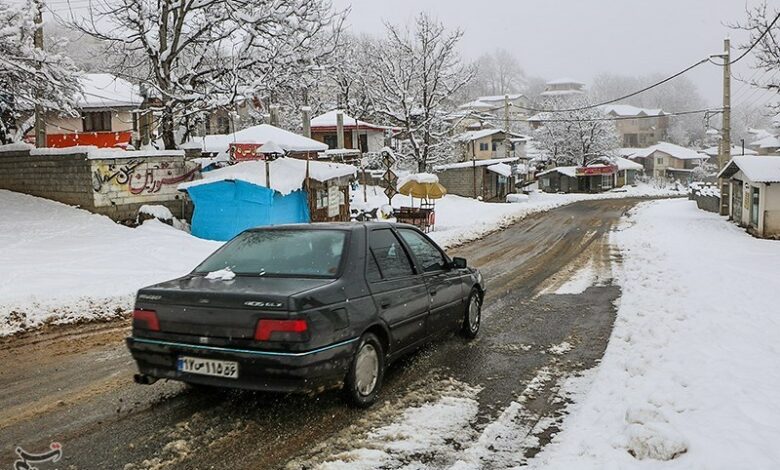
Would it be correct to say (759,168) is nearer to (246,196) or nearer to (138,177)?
(246,196)

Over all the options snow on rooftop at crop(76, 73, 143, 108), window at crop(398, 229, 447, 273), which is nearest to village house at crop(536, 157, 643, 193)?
snow on rooftop at crop(76, 73, 143, 108)

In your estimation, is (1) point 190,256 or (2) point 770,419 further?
(1) point 190,256

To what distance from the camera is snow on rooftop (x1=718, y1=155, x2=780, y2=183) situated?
2035cm

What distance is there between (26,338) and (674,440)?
7.33 metres

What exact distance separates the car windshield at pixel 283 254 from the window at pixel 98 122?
99.9ft

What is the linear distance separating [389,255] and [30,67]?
41.1 ft

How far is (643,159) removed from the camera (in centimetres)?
8438

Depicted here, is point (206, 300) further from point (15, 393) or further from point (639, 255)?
point (639, 255)

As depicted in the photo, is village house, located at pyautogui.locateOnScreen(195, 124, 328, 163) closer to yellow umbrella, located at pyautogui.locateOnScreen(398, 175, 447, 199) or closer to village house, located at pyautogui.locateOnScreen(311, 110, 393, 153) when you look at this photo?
yellow umbrella, located at pyautogui.locateOnScreen(398, 175, 447, 199)

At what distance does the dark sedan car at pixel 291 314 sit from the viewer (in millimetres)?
4375

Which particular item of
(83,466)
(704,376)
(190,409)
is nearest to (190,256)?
(190,409)

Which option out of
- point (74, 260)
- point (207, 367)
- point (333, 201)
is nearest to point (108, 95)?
point (333, 201)

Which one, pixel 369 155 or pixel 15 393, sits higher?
pixel 369 155

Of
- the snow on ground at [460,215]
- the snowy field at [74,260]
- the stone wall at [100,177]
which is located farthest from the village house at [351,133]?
the snowy field at [74,260]
